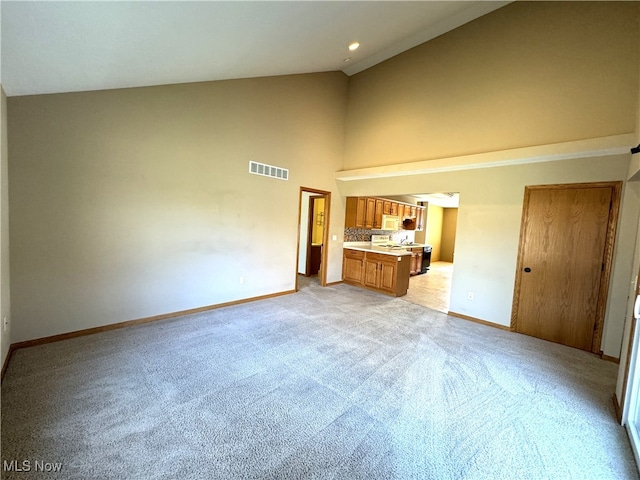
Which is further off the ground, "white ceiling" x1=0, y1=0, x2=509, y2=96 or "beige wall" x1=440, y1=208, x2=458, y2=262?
"white ceiling" x1=0, y1=0, x2=509, y2=96

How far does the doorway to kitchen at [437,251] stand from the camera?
5252 mm

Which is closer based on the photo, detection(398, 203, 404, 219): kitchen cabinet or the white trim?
the white trim

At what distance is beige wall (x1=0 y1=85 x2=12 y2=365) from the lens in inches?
86.8

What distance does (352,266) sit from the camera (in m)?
6.02

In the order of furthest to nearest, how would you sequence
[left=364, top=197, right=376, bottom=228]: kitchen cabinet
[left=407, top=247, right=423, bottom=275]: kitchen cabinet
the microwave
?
[left=407, top=247, right=423, bottom=275]: kitchen cabinet → the microwave → [left=364, top=197, right=376, bottom=228]: kitchen cabinet

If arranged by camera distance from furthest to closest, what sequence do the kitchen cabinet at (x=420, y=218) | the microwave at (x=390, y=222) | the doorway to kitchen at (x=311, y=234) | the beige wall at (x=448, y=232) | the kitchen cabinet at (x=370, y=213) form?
1. the beige wall at (x=448, y=232)
2. the kitchen cabinet at (x=420, y=218)
3. the microwave at (x=390, y=222)
4. the doorway to kitchen at (x=311, y=234)
5. the kitchen cabinet at (x=370, y=213)

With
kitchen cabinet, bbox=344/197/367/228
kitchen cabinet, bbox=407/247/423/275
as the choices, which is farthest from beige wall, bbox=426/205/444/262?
kitchen cabinet, bbox=344/197/367/228

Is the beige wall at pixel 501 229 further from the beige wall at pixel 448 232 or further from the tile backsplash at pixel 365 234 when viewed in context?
the beige wall at pixel 448 232

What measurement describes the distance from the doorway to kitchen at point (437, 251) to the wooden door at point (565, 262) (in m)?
1.18

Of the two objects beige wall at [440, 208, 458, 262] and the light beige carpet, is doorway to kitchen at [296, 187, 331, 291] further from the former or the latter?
beige wall at [440, 208, 458, 262]

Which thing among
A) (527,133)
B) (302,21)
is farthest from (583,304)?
(302,21)

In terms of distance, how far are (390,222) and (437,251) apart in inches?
199

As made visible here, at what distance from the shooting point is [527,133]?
11.6ft

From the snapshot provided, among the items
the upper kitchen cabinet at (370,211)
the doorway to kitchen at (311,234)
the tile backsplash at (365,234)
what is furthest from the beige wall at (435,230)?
the doorway to kitchen at (311,234)
